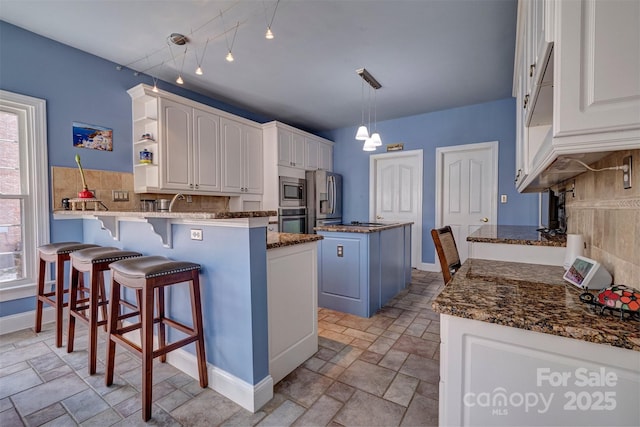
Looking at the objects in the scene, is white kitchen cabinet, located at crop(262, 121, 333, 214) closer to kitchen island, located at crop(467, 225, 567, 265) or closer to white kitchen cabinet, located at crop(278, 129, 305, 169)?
white kitchen cabinet, located at crop(278, 129, 305, 169)

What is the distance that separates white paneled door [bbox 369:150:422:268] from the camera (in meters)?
4.67

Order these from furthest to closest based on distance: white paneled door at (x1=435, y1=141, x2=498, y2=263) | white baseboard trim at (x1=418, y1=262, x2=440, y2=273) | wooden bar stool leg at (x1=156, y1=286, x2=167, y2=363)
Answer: white baseboard trim at (x1=418, y1=262, x2=440, y2=273), white paneled door at (x1=435, y1=141, x2=498, y2=263), wooden bar stool leg at (x1=156, y1=286, x2=167, y2=363)

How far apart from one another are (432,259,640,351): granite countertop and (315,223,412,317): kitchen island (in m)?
1.34

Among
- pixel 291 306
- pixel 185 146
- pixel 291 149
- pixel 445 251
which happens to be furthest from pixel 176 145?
pixel 445 251

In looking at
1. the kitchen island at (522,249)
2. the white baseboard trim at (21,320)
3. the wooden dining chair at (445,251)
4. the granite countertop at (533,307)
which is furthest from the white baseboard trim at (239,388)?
the white baseboard trim at (21,320)

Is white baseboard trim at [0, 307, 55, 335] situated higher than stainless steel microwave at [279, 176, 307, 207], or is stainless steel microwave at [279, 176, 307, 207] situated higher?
stainless steel microwave at [279, 176, 307, 207]

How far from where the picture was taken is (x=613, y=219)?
1.05 metres

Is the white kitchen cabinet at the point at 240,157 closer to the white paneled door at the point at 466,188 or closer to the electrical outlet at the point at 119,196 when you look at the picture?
the electrical outlet at the point at 119,196

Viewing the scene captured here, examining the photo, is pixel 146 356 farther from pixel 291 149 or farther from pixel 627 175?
pixel 291 149

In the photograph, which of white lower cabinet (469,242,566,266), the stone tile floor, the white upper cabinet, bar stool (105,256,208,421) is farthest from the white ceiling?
the stone tile floor

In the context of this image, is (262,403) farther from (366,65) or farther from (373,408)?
(366,65)

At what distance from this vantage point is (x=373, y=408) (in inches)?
59.3

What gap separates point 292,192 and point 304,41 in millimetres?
2293

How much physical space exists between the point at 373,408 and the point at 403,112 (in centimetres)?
411
